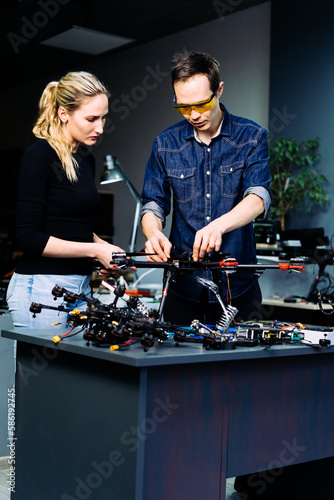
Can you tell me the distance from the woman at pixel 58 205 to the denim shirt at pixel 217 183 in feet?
0.83

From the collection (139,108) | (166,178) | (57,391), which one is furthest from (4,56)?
(57,391)

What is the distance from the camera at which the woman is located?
1988mm

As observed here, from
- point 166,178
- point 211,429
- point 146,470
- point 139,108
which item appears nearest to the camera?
point 146,470

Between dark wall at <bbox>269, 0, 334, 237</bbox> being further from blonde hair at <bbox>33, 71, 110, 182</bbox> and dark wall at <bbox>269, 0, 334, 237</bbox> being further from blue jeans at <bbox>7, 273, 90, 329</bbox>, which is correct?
blue jeans at <bbox>7, 273, 90, 329</bbox>

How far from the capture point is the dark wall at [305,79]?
19.1ft

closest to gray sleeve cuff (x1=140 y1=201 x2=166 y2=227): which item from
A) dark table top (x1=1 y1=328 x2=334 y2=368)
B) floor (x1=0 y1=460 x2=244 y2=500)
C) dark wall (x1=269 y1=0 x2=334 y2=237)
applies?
dark table top (x1=1 y1=328 x2=334 y2=368)

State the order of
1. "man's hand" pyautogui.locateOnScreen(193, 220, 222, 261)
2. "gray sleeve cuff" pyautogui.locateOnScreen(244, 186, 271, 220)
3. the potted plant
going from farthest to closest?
the potted plant
"gray sleeve cuff" pyautogui.locateOnScreen(244, 186, 271, 220)
"man's hand" pyautogui.locateOnScreen(193, 220, 222, 261)

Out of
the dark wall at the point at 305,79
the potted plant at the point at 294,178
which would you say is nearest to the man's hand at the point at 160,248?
the potted plant at the point at 294,178

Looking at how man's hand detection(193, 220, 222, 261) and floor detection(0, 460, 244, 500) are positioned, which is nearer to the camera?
man's hand detection(193, 220, 222, 261)

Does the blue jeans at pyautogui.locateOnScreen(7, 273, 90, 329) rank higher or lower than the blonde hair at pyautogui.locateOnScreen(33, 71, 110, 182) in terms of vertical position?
lower

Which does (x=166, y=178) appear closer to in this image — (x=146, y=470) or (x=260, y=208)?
(x=260, y=208)

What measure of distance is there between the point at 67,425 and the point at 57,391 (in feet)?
0.33

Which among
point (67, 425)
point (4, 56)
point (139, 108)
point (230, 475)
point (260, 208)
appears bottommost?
point (230, 475)

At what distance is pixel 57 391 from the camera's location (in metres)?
1.65
